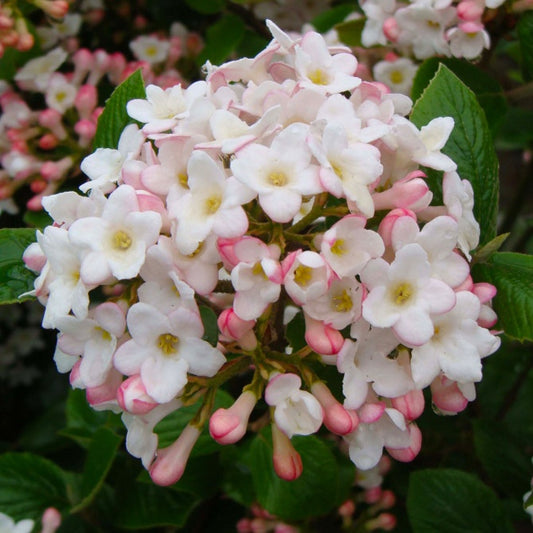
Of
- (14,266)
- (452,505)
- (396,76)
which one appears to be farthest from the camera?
(396,76)

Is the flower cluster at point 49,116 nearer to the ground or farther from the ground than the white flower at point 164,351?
nearer to the ground

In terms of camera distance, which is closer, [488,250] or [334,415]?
[334,415]

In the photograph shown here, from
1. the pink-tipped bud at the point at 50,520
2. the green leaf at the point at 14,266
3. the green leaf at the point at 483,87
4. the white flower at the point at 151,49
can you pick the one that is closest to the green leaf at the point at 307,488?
the pink-tipped bud at the point at 50,520

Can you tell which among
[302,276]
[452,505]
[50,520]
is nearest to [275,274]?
[302,276]

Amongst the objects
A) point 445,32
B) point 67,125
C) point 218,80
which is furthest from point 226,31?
point 218,80

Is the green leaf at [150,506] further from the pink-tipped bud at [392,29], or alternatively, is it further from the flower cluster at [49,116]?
the pink-tipped bud at [392,29]

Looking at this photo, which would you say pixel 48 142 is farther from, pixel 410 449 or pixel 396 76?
pixel 410 449
